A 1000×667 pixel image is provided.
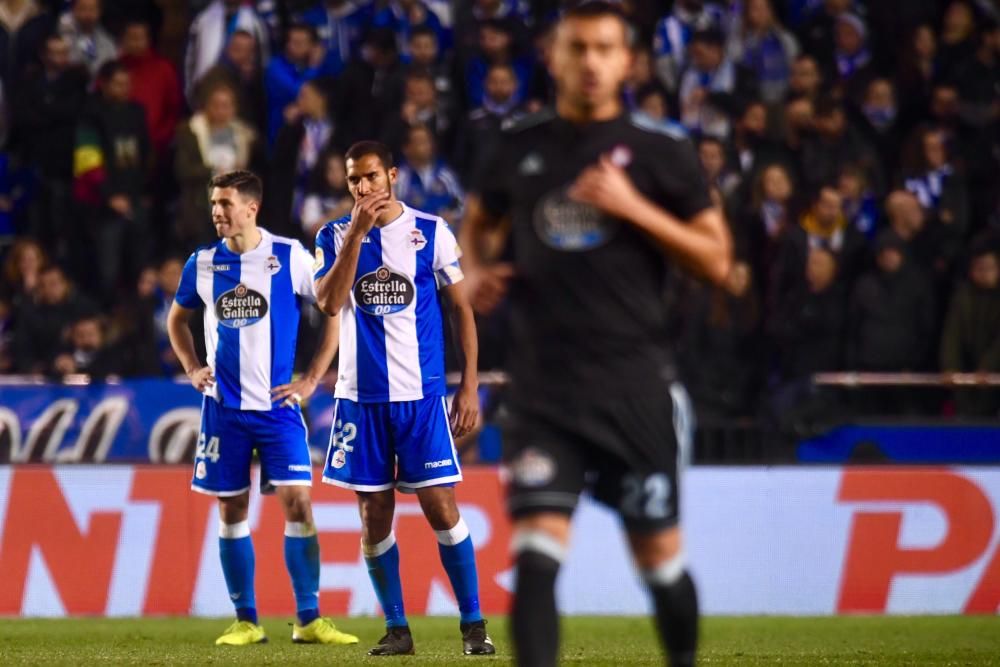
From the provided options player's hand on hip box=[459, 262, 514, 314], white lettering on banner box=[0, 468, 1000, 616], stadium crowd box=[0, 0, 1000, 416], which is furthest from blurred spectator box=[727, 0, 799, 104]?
player's hand on hip box=[459, 262, 514, 314]

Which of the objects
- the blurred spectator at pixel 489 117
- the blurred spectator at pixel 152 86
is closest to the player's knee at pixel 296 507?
the blurred spectator at pixel 489 117

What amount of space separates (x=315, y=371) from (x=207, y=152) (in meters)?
5.93

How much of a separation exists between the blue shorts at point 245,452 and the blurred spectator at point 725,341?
4722 mm

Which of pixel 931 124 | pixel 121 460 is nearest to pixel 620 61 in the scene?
pixel 121 460

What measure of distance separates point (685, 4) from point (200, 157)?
192 inches

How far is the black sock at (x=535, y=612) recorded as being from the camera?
4945mm

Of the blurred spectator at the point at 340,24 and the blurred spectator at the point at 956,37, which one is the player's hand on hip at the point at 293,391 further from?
the blurred spectator at the point at 956,37

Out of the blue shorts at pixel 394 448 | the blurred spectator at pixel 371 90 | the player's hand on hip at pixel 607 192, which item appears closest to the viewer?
the player's hand on hip at pixel 607 192

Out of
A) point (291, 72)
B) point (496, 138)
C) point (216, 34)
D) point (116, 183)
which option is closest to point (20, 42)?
point (216, 34)

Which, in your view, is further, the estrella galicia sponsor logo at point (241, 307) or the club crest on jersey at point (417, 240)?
the estrella galicia sponsor logo at point (241, 307)

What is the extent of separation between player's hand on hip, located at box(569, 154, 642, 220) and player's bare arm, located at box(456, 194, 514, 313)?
0.35 metres

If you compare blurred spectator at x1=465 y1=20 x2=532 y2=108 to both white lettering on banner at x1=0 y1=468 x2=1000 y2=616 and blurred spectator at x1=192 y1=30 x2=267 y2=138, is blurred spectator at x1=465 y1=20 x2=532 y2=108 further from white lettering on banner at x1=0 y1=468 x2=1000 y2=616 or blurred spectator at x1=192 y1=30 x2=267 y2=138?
white lettering on banner at x1=0 y1=468 x2=1000 y2=616

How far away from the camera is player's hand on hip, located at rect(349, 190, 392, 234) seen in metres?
8.12

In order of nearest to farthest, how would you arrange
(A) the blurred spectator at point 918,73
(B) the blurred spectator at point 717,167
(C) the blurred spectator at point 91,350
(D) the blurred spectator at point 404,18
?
1. (C) the blurred spectator at point 91,350
2. (B) the blurred spectator at point 717,167
3. (D) the blurred spectator at point 404,18
4. (A) the blurred spectator at point 918,73
